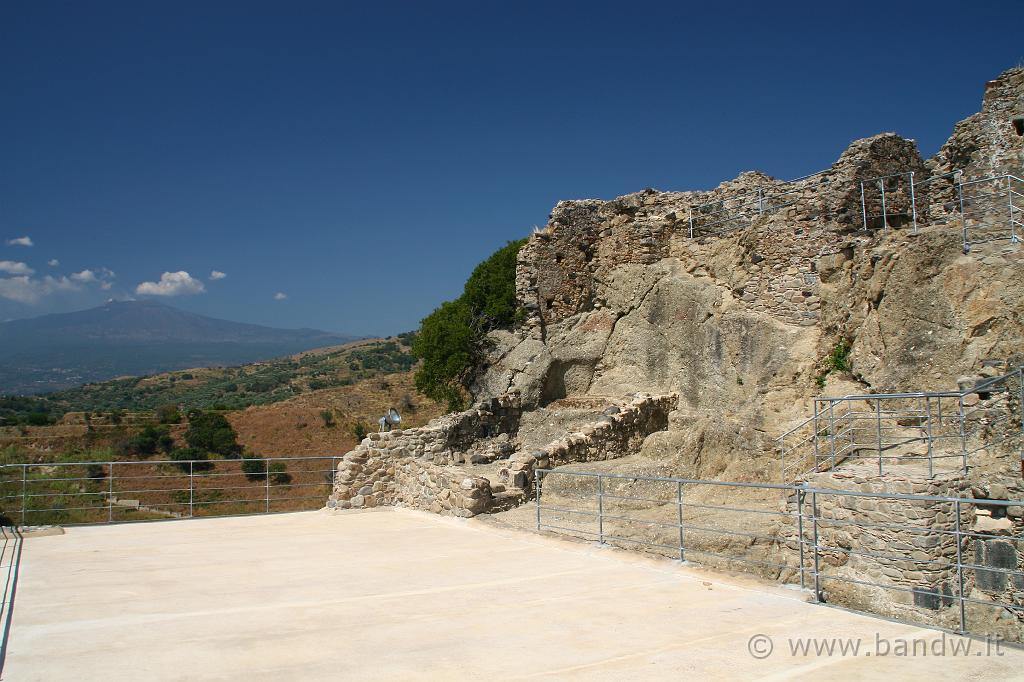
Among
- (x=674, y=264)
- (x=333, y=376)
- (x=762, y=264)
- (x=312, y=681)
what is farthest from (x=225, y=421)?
(x=312, y=681)

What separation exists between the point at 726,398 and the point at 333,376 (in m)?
53.1

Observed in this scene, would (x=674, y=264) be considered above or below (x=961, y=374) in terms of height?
above

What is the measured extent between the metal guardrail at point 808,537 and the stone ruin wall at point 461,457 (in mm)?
1116

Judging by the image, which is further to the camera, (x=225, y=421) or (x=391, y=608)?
(x=225, y=421)

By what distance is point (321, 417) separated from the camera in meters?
Answer: 47.6

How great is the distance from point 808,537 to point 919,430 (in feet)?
11.6

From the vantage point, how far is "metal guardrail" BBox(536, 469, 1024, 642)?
8797 mm

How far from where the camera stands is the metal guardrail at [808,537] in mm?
8797

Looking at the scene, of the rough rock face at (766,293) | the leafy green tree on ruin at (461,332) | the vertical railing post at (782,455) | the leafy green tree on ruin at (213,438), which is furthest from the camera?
A: the leafy green tree on ruin at (213,438)

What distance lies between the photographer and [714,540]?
1416 cm

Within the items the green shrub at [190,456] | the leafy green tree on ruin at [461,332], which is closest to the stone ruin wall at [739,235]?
the leafy green tree on ruin at [461,332]

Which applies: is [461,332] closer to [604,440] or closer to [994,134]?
[604,440]

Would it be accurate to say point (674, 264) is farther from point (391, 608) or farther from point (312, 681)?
point (312, 681)

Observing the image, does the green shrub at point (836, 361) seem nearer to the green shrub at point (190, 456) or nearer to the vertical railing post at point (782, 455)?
the vertical railing post at point (782, 455)
